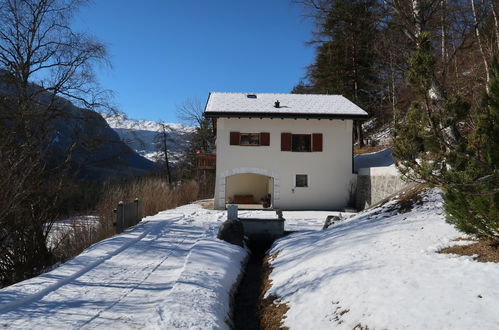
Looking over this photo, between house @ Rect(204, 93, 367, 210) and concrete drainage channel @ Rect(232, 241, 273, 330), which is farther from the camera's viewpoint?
house @ Rect(204, 93, 367, 210)

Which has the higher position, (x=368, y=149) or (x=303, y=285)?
(x=368, y=149)

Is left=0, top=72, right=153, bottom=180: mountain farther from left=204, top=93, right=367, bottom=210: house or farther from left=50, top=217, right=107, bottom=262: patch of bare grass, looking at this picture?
left=204, top=93, right=367, bottom=210: house

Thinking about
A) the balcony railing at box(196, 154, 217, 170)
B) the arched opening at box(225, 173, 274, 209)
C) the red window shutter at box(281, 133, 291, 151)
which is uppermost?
the red window shutter at box(281, 133, 291, 151)

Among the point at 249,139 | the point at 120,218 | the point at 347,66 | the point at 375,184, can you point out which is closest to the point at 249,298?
the point at 120,218

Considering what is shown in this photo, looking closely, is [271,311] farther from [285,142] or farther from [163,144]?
[163,144]

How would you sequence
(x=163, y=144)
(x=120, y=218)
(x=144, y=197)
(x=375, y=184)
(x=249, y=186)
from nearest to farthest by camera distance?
(x=120, y=218) → (x=375, y=184) → (x=144, y=197) → (x=249, y=186) → (x=163, y=144)

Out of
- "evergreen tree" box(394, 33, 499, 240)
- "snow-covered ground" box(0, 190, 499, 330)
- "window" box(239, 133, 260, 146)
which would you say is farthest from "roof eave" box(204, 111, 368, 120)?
"evergreen tree" box(394, 33, 499, 240)

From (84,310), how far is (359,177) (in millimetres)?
15136

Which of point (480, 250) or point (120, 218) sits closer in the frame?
point (480, 250)

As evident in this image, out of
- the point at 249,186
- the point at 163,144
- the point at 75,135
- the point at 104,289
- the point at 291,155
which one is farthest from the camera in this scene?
the point at 163,144

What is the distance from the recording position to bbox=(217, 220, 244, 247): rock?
31.6 ft

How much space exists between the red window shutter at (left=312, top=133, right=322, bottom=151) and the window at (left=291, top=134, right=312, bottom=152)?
0.25m

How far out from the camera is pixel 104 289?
17.9ft

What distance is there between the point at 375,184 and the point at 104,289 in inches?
492
